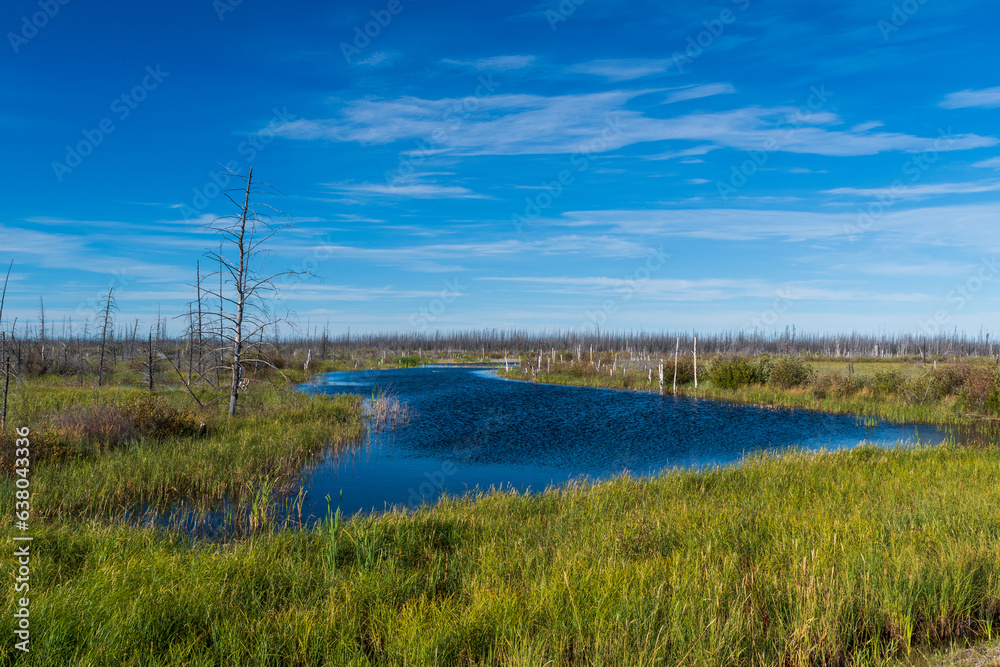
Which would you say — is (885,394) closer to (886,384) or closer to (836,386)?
(886,384)

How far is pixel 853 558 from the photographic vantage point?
5801mm

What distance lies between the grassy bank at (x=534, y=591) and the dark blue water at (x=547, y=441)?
4.66m

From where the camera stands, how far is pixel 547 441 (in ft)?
68.8

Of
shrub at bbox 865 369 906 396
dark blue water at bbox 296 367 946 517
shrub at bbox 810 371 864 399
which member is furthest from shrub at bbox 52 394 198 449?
shrub at bbox 865 369 906 396

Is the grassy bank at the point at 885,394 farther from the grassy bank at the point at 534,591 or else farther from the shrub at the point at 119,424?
the shrub at the point at 119,424

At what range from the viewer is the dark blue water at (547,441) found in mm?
14195

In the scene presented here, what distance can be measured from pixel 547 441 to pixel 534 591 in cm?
1581

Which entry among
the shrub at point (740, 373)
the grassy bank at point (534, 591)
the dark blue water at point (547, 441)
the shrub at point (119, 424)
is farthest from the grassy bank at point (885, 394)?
the shrub at point (119, 424)

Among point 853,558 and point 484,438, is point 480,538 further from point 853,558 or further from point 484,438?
point 484,438

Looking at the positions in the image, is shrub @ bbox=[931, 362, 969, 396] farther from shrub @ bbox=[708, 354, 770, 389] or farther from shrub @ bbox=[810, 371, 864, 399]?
shrub @ bbox=[708, 354, 770, 389]

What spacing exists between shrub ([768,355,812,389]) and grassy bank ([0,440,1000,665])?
32.1 meters

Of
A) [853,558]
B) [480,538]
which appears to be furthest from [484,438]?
[853,558]

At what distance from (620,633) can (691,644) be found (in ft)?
1.91

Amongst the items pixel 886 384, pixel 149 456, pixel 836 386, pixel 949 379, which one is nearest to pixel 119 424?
pixel 149 456
